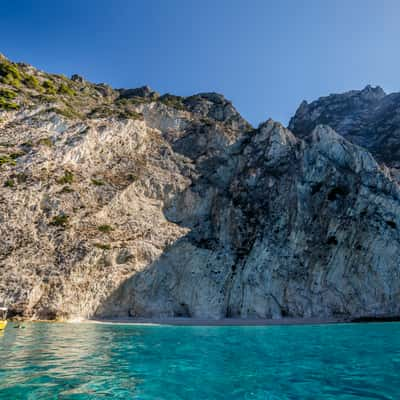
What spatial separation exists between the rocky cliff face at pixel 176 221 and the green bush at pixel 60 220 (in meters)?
0.14

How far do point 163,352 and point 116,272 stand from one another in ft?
98.6

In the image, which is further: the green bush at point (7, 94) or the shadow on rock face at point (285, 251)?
the green bush at point (7, 94)

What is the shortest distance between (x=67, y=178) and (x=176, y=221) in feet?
64.9

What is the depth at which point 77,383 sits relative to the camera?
983cm

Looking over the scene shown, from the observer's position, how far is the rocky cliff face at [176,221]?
140 feet

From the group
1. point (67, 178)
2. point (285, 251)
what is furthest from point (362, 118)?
point (67, 178)

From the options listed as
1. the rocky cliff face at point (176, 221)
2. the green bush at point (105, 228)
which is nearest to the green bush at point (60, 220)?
the rocky cliff face at point (176, 221)

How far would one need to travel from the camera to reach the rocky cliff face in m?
42.5

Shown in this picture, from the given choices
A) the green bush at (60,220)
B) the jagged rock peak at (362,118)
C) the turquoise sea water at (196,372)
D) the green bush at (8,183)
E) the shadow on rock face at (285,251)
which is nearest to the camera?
the turquoise sea water at (196,372)

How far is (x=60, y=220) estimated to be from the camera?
1759 inches

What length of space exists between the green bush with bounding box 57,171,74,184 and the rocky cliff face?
15cm

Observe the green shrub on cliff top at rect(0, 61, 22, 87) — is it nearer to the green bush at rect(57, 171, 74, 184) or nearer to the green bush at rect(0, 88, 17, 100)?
the green bush at rect(0, 88, 17, 100)

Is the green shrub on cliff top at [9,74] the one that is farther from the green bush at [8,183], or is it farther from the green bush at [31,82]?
the green bush at [8,183]

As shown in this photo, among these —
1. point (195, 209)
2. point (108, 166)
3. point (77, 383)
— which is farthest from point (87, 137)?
point (77, 383)
